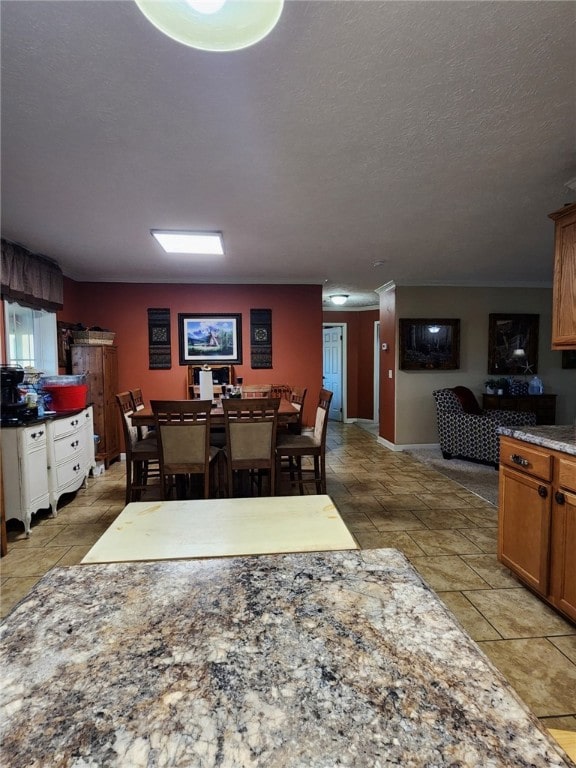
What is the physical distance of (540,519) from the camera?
204 centimetres

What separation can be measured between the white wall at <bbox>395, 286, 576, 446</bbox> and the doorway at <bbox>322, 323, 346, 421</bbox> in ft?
8.62

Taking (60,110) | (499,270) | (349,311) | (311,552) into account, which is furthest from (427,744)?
(349,311)

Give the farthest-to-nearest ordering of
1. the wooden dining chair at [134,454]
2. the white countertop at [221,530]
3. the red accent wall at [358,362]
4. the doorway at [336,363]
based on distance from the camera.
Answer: the doorway at [336,363] → the red accent wall at [358,362] → the wooden dining chair at [134,454] → the white countertop at [221,530]

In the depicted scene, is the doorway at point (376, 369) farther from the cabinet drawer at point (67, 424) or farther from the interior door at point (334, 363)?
the cabinet drawer at point (67, 424)

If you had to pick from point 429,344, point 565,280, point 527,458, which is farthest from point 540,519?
point 429,344

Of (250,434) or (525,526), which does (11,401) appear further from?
(525,526)

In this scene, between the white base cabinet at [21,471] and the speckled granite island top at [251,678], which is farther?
the white base cabinet at [21,471]

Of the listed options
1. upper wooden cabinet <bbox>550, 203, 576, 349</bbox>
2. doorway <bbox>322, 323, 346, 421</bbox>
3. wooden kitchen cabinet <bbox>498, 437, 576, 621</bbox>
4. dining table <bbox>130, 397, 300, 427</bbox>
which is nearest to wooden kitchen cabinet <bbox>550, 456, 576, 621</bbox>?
Answer: wooden kitchen cabinet <bbox>498, 437, 576, 621</bbox>

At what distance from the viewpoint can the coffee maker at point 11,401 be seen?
2965mm

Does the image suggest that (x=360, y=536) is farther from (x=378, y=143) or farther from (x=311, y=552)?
(x=378, y=143)

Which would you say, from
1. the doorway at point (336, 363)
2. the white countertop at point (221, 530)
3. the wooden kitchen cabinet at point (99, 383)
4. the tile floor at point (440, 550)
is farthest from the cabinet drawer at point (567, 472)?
the doorway at point (336, 363)

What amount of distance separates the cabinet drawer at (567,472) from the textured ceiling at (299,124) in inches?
63.4

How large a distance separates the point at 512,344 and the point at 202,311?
14.7 feet

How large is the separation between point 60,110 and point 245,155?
0.89 meters
